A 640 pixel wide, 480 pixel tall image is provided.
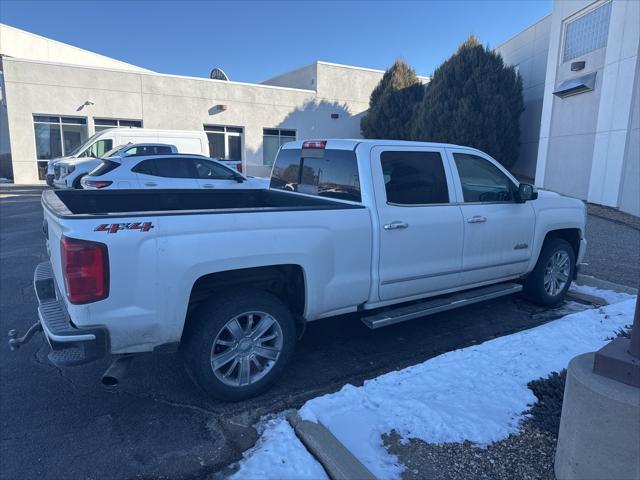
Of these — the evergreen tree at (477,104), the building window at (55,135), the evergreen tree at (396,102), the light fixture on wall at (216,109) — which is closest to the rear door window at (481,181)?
the evergreen tree at (477,104)

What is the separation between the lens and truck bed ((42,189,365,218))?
440 centimetres

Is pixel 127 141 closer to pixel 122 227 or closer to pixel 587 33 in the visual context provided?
pixel 587 33

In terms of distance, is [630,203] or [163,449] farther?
[630,203]

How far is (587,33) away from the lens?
584 inches

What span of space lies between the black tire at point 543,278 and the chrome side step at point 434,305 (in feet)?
1.39

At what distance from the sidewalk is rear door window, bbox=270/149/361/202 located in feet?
13.4

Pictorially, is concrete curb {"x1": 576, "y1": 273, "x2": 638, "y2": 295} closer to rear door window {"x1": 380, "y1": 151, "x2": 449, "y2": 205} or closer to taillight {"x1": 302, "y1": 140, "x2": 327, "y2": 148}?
rear door window {"x1": 380, "y1": 151, "x2": 449, "y2": 205}

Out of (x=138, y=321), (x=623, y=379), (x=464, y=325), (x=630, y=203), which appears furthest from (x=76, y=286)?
(x=630, y=203)

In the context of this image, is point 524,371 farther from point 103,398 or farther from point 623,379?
point 103,398

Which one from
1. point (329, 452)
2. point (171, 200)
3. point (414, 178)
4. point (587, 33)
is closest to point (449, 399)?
point (329, 452)

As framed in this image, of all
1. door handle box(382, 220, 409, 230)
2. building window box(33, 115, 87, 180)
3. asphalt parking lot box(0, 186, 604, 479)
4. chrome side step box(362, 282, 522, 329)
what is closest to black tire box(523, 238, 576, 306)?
asphalt parking lot box(0, 186, 604, 479)

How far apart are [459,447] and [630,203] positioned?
12.4m

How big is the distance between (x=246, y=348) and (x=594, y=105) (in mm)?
14594

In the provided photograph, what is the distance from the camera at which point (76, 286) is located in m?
2.92
